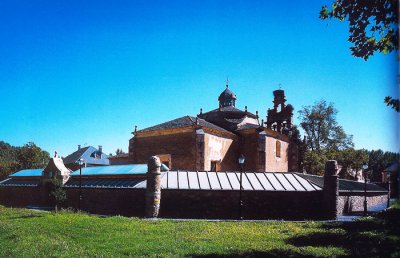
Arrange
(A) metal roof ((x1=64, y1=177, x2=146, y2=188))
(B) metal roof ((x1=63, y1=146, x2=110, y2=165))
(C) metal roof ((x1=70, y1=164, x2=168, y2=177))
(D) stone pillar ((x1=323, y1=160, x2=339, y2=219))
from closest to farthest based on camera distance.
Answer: (D) stone pillar ((x1=323, y1=160, x2=339, y2=219)) < (A) metal roof ((x1=64, y1=177, x2=146, y2=188)) < (C) metal roof ((x1=70, y1=164, x2=168, y2=177)) < (B) metal roof ((x1=63, y1=146, x2=110, y2=165))

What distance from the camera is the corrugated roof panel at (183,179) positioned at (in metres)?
19.8

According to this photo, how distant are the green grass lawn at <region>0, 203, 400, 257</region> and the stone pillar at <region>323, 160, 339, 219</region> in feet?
10.8

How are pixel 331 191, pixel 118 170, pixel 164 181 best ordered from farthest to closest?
pixel 118 170, pixel 164 181, pixel 331 191

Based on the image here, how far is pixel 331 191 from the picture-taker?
62.1ft

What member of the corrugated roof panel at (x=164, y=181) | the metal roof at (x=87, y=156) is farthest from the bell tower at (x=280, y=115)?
the metal roof at (x=87, y=156)

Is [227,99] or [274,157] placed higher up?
[227,99]

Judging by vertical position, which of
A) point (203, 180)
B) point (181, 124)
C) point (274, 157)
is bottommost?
point (203, 180)

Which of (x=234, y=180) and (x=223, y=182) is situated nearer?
(x=223, y=182)

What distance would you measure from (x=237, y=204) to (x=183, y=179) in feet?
13.8

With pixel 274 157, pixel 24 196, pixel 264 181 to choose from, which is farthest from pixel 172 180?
pixel 24 196

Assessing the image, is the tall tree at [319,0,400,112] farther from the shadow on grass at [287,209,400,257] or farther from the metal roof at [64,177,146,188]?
the metal roof at [64,177,146,188]

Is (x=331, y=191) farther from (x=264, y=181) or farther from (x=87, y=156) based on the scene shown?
(x=87, y=156)

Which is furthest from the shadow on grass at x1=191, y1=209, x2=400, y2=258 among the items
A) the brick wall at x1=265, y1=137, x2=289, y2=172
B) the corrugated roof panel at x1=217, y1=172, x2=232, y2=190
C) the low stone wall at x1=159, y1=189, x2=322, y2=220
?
the brick wall at x1=265, y1=137, x2=289, y2=172

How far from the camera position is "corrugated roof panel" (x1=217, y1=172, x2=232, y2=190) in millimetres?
19875
